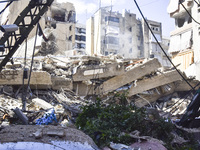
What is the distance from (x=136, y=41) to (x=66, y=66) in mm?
32997

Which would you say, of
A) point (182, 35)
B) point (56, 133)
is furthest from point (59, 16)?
point (56, 133)

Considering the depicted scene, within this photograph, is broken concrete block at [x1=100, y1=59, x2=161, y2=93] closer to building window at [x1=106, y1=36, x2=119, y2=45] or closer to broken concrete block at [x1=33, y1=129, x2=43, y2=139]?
broken concrete block at [x1=33, y1=129, x2=43, y2=139]

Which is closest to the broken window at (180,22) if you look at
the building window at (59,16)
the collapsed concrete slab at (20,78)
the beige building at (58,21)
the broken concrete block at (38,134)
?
the beige building at (58,21)

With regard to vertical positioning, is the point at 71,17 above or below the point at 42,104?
above

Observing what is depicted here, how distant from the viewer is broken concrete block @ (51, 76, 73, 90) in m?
9.77

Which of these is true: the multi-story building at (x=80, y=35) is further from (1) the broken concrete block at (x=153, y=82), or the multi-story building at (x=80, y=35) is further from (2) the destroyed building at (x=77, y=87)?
(1) the broken concrete block at (x=153, y=82)

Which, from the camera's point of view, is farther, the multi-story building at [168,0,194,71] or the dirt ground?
the multi-story building at [168,0,194,71]

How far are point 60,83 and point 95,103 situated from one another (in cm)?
404

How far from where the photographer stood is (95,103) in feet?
20.6

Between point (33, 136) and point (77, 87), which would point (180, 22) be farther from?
point (33, 136)

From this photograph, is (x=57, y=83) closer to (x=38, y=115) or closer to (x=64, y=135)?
(x=38, y=115)

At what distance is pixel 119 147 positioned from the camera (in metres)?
4.07

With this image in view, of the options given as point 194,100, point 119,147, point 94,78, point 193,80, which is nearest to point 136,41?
point 193,80

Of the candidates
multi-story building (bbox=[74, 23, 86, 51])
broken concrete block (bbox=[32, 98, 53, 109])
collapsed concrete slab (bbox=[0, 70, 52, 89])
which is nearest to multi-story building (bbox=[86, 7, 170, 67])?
multi-story building (bbox=[74, 23, 86, 51])
